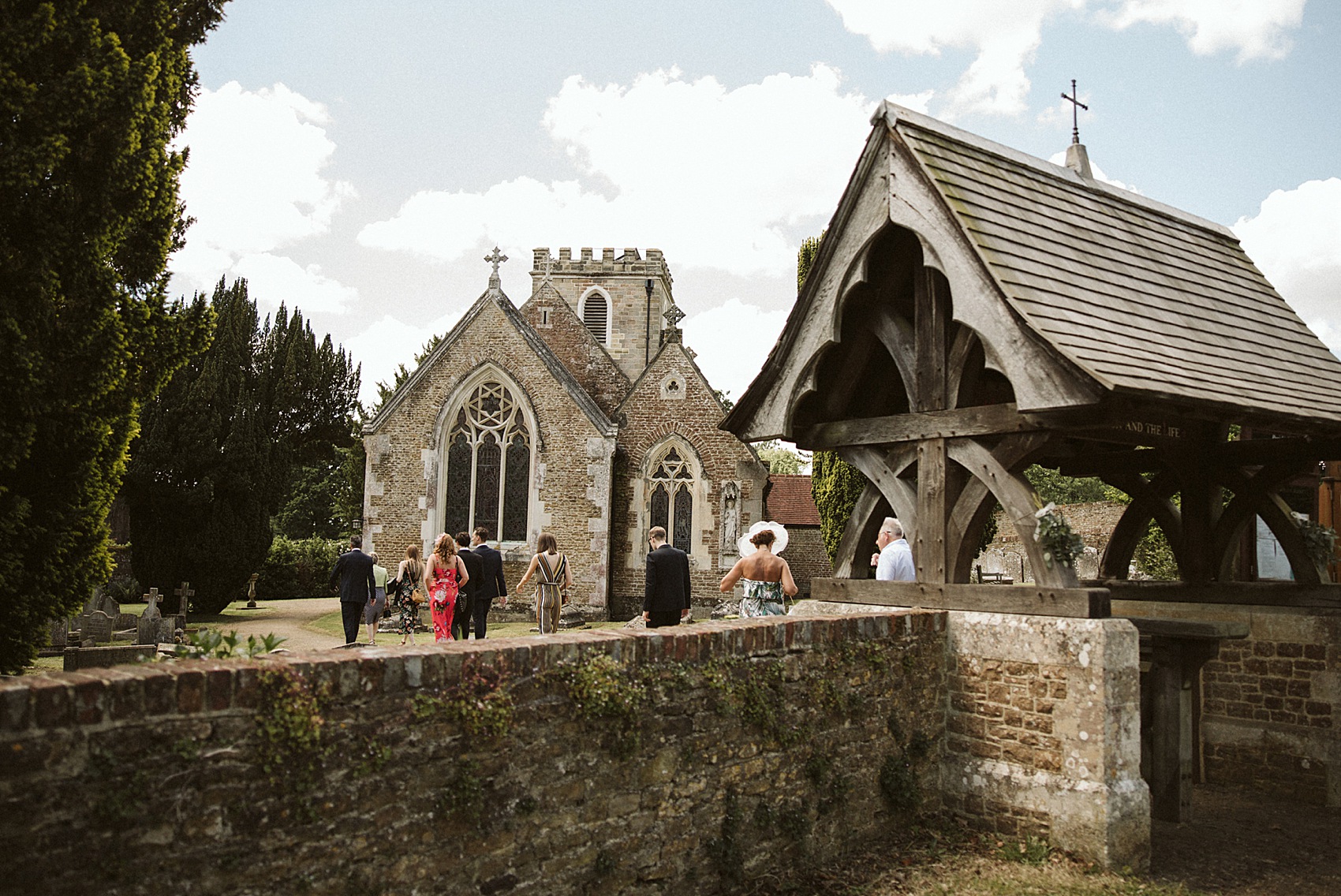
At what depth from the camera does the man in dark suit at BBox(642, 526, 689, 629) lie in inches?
380

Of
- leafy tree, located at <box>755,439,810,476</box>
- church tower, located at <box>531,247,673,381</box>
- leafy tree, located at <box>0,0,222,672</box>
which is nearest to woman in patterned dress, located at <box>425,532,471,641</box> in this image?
leafy tree, located at <box>0,0,222,672</box>

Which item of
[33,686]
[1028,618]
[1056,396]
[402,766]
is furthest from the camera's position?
[1028,618]

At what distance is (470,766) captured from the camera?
393 cm

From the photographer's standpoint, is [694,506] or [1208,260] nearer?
[1208,260]

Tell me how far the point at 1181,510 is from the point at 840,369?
365 centimetres

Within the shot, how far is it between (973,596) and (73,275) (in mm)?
7340

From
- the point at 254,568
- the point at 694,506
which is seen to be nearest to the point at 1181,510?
the point at 694,506

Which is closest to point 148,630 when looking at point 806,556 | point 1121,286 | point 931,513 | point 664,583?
point 664,583

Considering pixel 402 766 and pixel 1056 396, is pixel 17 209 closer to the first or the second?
pixel 402 766

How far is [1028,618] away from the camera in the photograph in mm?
6168

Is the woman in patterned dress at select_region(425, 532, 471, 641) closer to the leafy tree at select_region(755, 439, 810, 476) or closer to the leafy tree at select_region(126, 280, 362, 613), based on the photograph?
the leafy tree at select_region(126, 280, 362, 613)

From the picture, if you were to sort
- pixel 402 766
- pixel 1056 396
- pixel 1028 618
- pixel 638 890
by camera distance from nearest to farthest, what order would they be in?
pixel 402 766
pixel 638 890
pixel 1056 396
pixel 1028 618

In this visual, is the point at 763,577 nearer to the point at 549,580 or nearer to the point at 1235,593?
the point at 1235,593

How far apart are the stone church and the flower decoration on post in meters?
15.8
